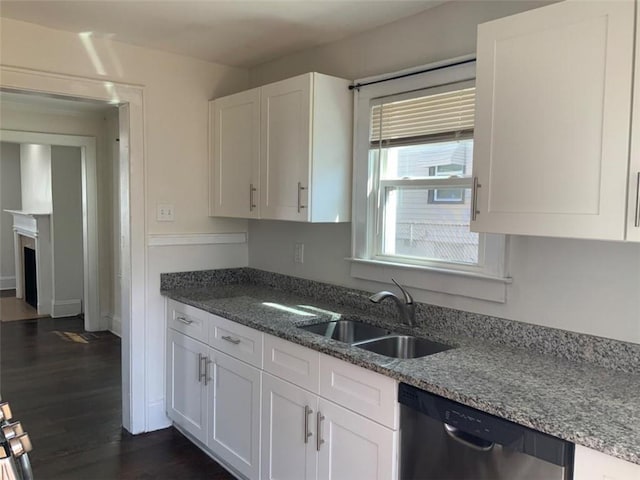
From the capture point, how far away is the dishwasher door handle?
1.53m

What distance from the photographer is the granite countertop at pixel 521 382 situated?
1343mm

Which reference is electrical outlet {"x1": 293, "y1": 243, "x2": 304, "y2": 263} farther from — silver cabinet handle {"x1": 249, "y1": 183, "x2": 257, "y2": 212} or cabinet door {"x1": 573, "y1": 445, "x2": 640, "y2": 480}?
cabinet door {"x1": 573, "y1": 445, "x2": 640, "y2": 480}

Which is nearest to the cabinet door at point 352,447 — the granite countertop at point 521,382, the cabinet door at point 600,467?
the granite countertop at point 521,382

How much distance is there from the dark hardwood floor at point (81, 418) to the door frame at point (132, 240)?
22 centimetres

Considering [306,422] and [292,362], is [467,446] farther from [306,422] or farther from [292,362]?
[292,362]

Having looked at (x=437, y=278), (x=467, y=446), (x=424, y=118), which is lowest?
(x=467, y=446)

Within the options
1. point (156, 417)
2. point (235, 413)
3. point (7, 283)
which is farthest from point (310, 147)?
point (7, 283)

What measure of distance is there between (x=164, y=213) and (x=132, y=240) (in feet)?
0.84

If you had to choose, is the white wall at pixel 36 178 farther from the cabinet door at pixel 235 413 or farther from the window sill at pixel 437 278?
the window sill at pixel 437 278

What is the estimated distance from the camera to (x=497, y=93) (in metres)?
1.77

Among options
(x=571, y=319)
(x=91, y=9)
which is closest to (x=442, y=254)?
(x=571, y=319)

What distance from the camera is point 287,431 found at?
228 cm

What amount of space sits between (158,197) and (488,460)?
96.6 inches

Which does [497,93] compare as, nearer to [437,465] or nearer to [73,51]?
[437,465]
